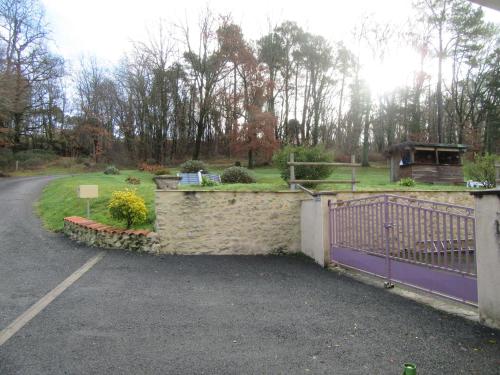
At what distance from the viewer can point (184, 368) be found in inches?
114

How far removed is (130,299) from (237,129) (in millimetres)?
23609

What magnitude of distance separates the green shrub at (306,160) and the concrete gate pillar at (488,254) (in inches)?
272

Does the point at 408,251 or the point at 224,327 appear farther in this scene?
the point at 408,251

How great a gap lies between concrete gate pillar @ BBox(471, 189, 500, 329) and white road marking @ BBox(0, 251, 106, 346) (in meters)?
4.89

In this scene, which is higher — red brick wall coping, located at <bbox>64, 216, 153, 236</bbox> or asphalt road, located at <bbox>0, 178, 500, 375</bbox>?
red brick wall coping, located at <bbox>64, 216, 153, 236</bbox>

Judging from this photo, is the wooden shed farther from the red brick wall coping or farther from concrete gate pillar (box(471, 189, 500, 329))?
concrete gate pillar (box(471, 189, 500, 329))

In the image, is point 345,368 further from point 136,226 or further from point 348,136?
point 348,136

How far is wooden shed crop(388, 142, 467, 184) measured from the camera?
19.2 meters

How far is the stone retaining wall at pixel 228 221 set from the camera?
26.6 feet

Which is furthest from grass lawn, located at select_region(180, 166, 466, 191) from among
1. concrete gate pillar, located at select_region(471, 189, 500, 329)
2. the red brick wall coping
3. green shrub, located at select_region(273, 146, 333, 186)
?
concrete gate pillar, located at select_region(471, 189, 500, 329)

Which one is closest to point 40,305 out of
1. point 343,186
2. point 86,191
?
point 86,191

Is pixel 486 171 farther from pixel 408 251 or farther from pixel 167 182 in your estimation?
pixel 167 182

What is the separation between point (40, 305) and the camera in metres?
4.50

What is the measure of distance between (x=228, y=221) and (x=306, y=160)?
416 cm
